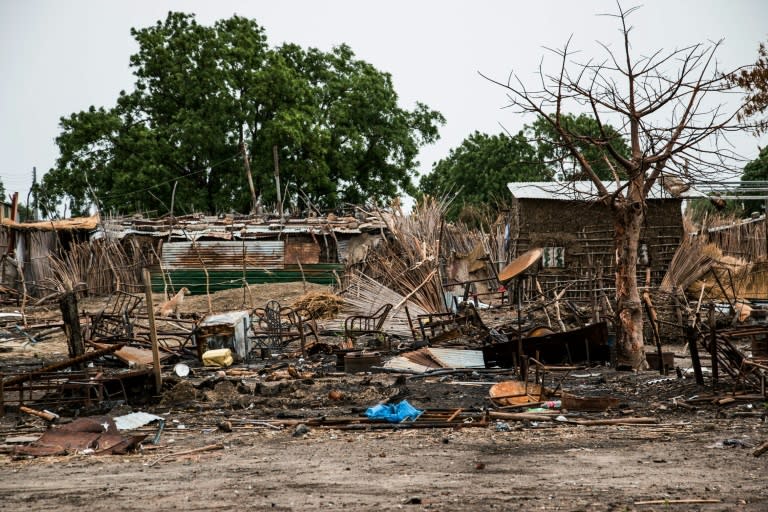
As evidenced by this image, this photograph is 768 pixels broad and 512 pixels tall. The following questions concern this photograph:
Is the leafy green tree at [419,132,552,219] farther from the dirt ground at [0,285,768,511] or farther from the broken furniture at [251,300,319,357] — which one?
the dirt ground at [0,285,768,511]

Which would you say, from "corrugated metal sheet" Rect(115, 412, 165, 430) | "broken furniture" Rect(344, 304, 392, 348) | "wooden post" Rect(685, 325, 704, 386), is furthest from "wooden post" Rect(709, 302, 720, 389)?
"broken furniture" Rect(344, 304, 392, 348)

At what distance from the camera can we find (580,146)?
15031mm

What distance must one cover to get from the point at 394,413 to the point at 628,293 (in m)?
4.98

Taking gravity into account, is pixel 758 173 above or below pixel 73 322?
above

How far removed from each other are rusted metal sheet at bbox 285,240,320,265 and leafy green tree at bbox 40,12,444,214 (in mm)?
6459

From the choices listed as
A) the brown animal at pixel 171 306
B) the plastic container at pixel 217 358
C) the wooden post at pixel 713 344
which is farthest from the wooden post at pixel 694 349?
the brown animal at pixel 171 306

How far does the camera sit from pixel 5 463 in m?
7.38

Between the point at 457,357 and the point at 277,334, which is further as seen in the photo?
the point at 277,334

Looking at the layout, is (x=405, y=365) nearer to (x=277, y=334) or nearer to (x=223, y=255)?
(x=277, y=334)

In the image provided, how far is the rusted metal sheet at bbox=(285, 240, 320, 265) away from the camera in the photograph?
1128 inches

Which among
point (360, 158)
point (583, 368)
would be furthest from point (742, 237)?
point (360, 158)

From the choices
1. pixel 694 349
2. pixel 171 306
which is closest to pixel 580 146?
pixel 694 349

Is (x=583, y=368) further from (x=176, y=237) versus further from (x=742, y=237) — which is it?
(x=176, y=237)

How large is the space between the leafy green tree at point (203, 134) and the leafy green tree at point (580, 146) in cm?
929
